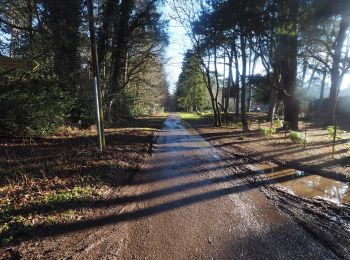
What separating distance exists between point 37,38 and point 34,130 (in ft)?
13.0

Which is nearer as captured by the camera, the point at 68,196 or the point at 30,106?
the point at 68,196

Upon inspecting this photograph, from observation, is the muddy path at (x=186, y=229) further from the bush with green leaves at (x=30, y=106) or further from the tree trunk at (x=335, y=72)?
the tree trunk at (x=335, y=72)

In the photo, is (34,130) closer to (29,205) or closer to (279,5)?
(29,205)

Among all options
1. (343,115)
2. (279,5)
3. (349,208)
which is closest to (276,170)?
(349,208)

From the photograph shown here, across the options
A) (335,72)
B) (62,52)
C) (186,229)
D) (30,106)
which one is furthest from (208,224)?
(335,72)

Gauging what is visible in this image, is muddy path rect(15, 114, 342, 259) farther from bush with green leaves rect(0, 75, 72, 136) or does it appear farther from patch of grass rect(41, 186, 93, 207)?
bush with green leaves rect(0, 75, 72, 136)

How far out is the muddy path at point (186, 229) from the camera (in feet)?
14.0

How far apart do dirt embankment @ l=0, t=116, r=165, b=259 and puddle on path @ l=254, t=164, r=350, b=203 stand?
4.01 m

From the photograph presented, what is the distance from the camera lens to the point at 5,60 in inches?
319

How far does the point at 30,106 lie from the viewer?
1274cm

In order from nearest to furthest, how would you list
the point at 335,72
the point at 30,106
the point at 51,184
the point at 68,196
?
the point at 68,196 → the point at 51,184 → the point at 30,106 → the point at 335,72

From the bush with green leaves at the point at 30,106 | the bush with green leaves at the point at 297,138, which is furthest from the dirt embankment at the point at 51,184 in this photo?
the bush with green leaves at the point at 297,138

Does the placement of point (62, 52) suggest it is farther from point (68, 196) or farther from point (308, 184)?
point (308, 184)

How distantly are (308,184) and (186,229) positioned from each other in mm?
4356
